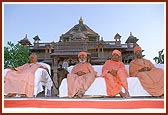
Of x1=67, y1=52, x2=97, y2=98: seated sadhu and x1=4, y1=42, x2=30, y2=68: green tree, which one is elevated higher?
x1=4, y1=42, x2=30, y2=68: green tree

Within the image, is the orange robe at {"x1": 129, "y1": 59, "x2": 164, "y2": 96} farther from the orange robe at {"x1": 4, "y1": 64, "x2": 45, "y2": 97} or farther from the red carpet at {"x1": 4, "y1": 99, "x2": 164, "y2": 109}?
the orange robe at {"x1": 4, "y1": 64, "x2": 45, "y2": 97}

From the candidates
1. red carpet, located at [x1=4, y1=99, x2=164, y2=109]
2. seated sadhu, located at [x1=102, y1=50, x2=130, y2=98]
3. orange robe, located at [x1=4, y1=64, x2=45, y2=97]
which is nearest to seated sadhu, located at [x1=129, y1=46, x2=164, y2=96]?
seated sadhu, located at [x1=102, y1=50, x2=130, y2=98]

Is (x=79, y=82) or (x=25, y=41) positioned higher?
(x=25, y=41)

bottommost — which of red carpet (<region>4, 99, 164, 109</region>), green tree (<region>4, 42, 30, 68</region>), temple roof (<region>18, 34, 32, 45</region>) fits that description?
red carpet (<region>4, 99, 164, 109</region>)

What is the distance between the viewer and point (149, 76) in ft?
14.7

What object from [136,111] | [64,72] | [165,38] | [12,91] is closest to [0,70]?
[12,91]

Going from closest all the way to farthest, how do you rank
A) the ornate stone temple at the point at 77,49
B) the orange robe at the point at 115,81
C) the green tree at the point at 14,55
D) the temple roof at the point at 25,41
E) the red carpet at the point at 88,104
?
the red carpet at the point at 88,104, the orange robe at the point at 115,81, the green tree at the point at 14,55, the ornate stone temple at the point at 77,49, the temple roof at the point at 25,41

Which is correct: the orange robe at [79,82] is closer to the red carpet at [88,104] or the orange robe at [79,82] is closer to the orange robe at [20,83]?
the orange robe at [20,83]

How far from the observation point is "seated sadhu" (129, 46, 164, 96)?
438 cm

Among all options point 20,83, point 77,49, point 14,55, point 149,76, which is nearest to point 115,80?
point 149,76

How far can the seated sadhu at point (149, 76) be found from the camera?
438cm

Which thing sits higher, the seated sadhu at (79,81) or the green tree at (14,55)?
the green tree at (14,55)

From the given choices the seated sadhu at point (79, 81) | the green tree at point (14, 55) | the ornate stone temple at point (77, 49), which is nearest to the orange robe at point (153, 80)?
the seated sadhu at point (79, 81)

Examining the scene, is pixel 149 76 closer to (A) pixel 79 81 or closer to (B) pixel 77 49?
(A) pixel 79 81
